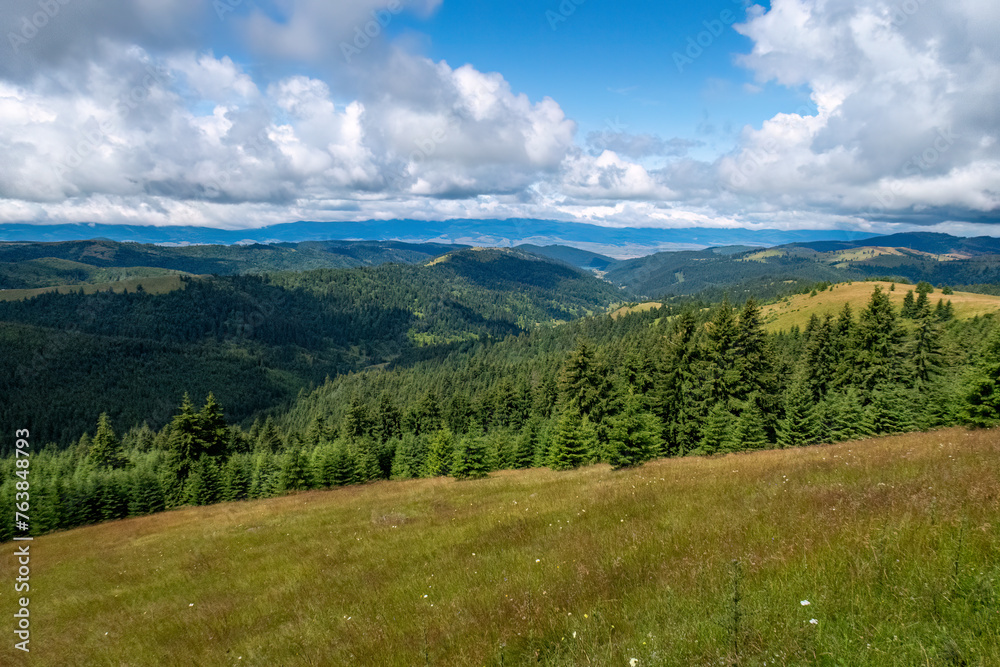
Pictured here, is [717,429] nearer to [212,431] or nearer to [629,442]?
[629,442]

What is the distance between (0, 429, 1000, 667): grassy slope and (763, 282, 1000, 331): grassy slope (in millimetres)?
143907

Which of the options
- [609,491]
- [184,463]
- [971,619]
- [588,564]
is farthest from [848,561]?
[184,463]

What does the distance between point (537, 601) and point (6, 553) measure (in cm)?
4647

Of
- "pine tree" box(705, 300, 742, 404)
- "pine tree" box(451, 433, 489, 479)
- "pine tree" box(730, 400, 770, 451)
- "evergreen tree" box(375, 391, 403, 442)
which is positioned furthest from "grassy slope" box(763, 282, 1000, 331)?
"pine tree" box(451, 433, 489, 479)

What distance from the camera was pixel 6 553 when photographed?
3194cm

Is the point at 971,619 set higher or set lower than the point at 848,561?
higher

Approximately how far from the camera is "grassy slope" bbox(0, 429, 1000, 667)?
4.74 m

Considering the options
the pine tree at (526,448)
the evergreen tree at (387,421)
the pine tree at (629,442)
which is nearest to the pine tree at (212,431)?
the evergreen tree at (387,421)

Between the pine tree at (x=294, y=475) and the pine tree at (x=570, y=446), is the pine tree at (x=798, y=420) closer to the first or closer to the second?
the pine tree at (x=570, y=446)

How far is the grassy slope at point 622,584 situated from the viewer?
474 cm

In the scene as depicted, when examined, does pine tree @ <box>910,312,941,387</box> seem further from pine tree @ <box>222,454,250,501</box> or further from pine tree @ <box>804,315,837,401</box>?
pine tree @ <box>222,454,250,501</box>

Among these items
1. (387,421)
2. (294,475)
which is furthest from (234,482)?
(387,421)

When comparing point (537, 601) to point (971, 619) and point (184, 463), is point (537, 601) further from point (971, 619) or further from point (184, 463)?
point (184, 463)

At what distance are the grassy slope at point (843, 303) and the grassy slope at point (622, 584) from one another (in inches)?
5666
